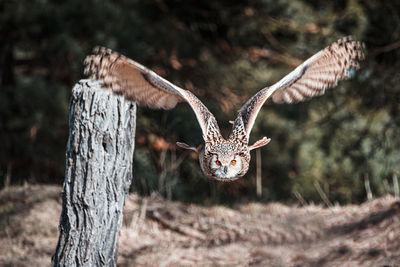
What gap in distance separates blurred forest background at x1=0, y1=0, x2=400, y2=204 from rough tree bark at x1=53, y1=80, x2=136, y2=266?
214cm

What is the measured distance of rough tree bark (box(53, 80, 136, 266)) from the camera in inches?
111

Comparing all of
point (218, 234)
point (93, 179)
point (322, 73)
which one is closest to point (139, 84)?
point (93, 179)

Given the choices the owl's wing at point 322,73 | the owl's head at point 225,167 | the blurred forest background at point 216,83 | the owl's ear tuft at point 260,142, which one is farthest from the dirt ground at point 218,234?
the owl's head at point 225,167

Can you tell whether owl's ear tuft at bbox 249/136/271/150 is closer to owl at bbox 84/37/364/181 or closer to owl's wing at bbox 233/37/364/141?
owl at bbox 84/37/364/181

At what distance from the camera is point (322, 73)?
2.78 metres

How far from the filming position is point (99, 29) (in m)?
6.04

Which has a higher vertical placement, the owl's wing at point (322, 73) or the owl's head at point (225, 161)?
the owl's wing at point (322, 73)

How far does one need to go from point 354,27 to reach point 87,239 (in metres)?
4.33

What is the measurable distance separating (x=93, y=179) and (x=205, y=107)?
89 cm

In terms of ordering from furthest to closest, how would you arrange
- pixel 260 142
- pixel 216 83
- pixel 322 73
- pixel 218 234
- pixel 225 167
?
pixel 216 83
pixel 218 234
pixel 322 73
pixel 260 142
pixel 225 167

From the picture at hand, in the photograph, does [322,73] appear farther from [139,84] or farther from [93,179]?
[93,179]

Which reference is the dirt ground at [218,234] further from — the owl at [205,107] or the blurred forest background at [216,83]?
the owl at [205,107]

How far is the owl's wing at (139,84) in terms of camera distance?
233 cm

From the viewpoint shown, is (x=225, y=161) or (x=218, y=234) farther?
(x=218, y=234)
